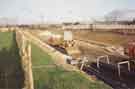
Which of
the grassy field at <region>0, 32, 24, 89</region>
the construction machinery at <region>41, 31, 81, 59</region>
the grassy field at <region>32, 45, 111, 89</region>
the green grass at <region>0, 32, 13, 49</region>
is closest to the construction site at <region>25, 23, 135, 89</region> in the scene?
the construction machinery at <region>41, 31, 81, 59</region>

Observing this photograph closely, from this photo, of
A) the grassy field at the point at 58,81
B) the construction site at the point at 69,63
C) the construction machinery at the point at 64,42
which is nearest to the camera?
the construction site at the point at 69,63

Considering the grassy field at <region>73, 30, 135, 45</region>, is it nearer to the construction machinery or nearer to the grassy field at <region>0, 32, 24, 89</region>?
the construction machinery

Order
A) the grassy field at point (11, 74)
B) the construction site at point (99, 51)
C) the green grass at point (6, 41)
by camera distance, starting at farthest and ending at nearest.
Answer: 1. the green grass at point (6, 41)
2. the construction site at point (99, 51)
3. the grassy field at point (11, 74)

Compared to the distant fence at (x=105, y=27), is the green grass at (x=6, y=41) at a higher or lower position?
lower

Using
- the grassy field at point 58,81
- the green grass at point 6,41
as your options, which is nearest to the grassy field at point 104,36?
the green grass at point 6,41

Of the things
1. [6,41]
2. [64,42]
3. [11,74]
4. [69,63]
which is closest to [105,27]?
[64,42]

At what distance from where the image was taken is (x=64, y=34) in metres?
6.96

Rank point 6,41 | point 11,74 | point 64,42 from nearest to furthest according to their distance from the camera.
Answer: point 11,74, point 6,41, point 64,42

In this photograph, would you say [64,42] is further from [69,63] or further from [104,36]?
[69,63]

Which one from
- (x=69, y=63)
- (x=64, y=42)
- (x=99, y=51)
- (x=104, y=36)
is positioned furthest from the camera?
(x=104, y=36)

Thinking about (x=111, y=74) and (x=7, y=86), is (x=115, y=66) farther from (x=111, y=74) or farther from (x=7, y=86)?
(x=7, y=86)

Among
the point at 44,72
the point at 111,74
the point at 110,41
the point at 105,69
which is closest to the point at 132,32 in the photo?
the point at 110,41

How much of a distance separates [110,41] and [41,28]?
1.84 metres

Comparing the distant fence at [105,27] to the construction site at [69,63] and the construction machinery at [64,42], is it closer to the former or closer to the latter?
the construction site at [69,63]
